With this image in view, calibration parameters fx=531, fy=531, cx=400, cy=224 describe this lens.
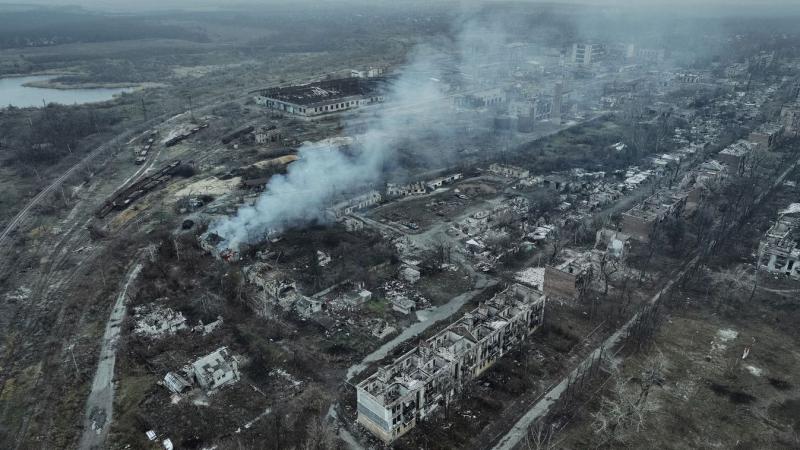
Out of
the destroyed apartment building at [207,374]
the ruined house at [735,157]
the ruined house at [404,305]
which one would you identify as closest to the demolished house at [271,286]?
the destroyed apartment building at [207,374]

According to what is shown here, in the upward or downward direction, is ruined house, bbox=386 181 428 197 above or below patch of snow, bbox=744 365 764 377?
above

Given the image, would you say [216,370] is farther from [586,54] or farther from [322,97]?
[586,54]

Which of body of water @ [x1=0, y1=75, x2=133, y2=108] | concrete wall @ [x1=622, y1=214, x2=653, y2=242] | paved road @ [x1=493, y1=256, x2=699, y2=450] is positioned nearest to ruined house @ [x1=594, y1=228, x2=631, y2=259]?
concrete wall @ [x1=622, y1=214, x2=653, y2=242]

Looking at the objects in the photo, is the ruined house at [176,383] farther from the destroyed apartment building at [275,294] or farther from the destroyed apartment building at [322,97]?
the destroyed apartment building at [322,97]

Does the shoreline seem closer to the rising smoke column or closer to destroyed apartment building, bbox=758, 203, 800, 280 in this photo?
the rising smoke column

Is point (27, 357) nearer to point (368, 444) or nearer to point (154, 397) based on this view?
point (154, 397)

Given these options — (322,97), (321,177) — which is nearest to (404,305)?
(321,177)

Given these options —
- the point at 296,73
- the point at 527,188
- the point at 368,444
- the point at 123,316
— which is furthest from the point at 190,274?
the point at 296,73
